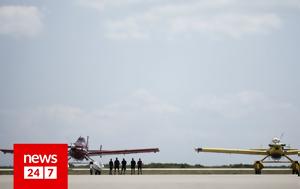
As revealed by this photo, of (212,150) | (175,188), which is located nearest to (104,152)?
(212,150)

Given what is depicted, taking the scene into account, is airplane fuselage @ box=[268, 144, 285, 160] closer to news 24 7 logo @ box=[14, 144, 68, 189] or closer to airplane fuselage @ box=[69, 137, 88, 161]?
airplane fuselage @ box=[69, 137, 88, 161]

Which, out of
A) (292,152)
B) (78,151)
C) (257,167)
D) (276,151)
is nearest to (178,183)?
(257,167)

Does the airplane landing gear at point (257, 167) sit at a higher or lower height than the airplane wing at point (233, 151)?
lower

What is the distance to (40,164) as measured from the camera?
10672mm

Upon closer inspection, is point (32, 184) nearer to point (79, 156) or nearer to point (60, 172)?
point (60, 172)

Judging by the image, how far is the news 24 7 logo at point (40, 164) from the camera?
10523 millimetres

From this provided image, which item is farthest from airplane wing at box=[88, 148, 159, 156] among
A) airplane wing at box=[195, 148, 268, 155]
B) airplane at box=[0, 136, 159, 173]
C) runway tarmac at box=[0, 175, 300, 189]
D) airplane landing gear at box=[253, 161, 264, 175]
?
runway tarmac at box=[0, 175, 300, 189]

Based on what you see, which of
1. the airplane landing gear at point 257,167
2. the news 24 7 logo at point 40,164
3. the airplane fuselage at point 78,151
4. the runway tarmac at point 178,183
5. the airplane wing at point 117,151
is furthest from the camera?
the airplane wing at point 117,151

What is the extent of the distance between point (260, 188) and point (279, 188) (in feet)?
2.13

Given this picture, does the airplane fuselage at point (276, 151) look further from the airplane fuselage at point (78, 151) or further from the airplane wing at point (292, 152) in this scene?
the airplane fuselage at point (78, 151)

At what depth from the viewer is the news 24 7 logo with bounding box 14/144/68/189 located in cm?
1052

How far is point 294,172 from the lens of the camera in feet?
144

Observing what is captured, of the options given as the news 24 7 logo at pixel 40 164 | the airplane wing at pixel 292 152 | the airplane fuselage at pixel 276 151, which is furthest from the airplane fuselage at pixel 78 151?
the news 24 7 logo at pixel 40 164

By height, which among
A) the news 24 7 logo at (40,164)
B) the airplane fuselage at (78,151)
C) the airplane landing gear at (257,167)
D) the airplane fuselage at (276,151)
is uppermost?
the airplane fuselage at (78,151)
